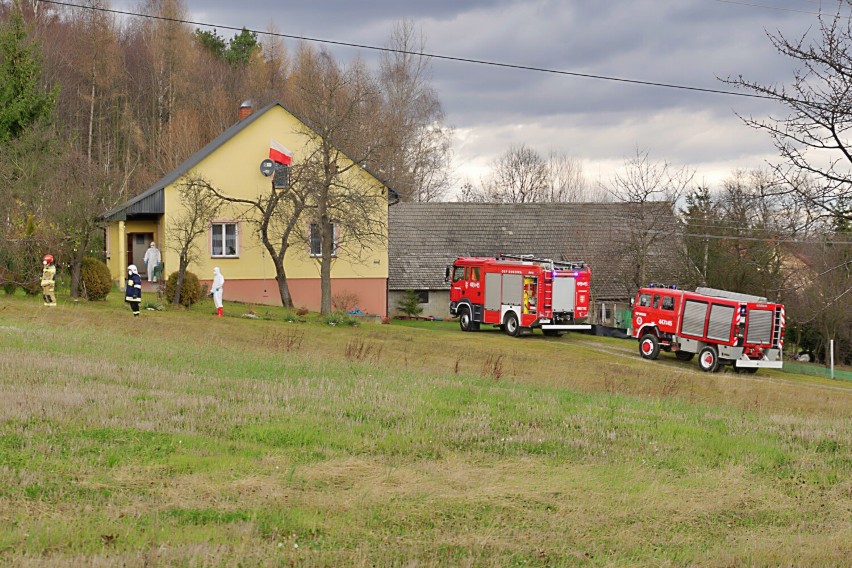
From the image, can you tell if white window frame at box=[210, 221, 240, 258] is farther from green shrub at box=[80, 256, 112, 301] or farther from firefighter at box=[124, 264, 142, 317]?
firefighter at box=[124, 264, 142, 317]

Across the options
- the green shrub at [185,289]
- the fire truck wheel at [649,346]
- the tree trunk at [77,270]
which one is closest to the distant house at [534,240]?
the fire truck wheel at [649,346]

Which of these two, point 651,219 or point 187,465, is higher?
point 651,219

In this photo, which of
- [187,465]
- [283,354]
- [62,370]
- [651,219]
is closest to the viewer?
[187,465]

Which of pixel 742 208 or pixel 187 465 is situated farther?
pixel 742 208

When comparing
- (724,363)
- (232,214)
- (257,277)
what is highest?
(232,214)

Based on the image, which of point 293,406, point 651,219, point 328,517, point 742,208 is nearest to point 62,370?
point 293,406

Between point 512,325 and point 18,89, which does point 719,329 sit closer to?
point 512,325

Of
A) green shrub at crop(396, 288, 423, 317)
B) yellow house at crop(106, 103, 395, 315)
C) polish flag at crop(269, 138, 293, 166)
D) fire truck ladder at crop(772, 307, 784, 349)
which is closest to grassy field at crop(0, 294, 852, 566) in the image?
fire truck ladder at crop(772, 307, 784, 349)

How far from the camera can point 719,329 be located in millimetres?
32625

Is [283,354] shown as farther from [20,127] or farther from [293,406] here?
[20,127]

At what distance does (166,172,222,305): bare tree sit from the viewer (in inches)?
1305

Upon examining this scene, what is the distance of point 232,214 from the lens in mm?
42875

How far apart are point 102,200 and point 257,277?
1086cm

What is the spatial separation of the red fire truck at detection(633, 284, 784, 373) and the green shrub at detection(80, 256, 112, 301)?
19260 mm
